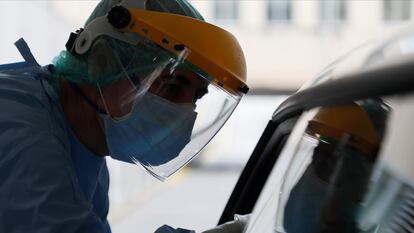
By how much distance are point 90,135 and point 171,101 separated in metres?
0.21

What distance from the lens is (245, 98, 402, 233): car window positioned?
78 cm

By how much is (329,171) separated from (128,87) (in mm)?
604

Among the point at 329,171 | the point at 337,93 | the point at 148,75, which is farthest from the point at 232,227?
the point at 337,93

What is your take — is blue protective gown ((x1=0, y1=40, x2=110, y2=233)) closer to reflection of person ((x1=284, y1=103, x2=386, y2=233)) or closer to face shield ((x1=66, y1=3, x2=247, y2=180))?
A: face shield ((x1=66, y1=3, x2=247, y2=180))

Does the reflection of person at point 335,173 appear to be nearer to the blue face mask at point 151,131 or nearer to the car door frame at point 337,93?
the car door frame at point 337,93

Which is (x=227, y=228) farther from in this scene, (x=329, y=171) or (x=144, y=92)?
(x=329, y=171)

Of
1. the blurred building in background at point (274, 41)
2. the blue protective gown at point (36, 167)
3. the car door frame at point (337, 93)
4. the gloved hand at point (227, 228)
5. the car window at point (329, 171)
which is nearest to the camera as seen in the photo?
the car door frame at point (337, 93)

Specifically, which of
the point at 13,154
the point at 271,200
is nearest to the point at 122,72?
the point at 13,154

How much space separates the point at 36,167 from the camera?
1152mm

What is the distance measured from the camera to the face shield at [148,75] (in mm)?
1353

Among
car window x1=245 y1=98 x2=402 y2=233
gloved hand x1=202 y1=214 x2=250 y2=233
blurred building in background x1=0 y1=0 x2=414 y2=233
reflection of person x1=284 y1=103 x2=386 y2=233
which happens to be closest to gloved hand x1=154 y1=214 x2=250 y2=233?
gloved hand x1=202 y1=214 x2=250 y2=233

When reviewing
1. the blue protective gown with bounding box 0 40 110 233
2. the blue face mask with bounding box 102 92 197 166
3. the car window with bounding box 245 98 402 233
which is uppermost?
the car window with bounding box 245 98 402 233

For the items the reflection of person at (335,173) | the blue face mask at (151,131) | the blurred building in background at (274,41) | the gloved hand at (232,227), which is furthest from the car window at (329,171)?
the blurred building in background at (274,41)

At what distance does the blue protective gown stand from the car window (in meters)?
0.36
